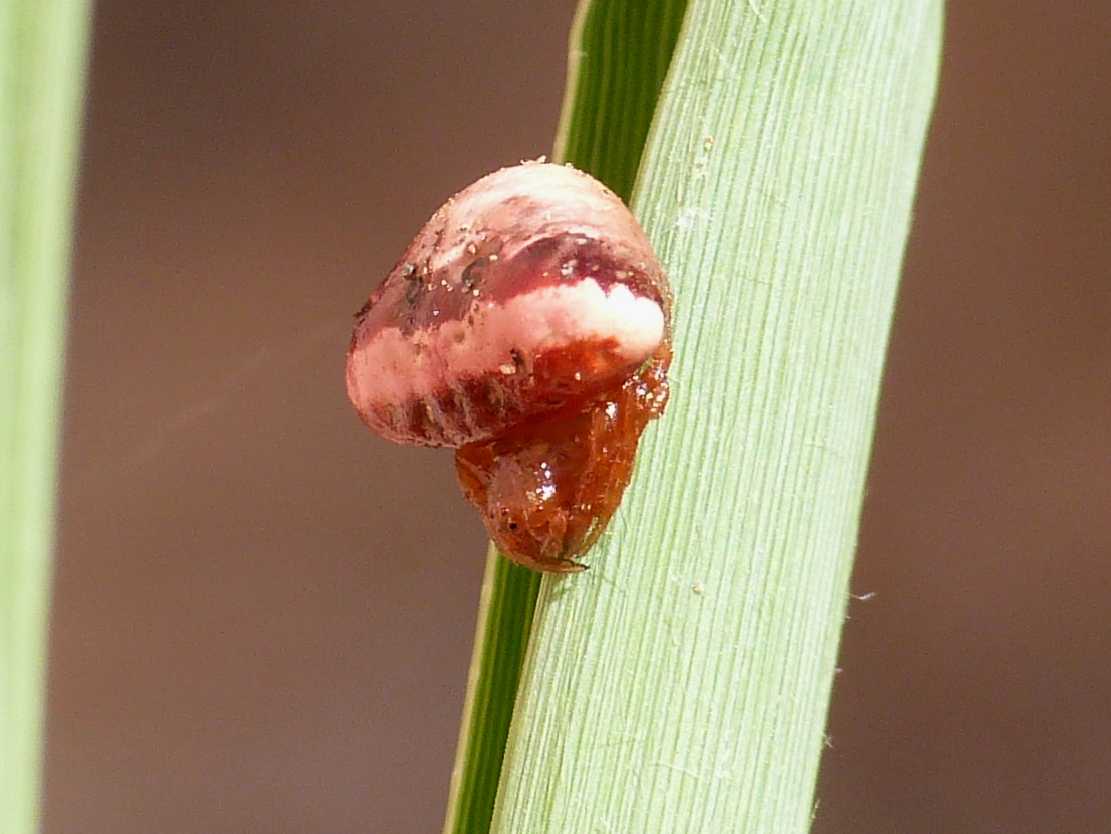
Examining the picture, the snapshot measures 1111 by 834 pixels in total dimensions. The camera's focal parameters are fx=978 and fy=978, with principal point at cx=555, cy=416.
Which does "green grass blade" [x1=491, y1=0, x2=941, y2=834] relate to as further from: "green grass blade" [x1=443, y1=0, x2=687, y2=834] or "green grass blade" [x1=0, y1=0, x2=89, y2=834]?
"green grass blade" [x1=0, y1=0, x2=89, y2=834]

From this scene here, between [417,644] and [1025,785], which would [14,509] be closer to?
[417,644]

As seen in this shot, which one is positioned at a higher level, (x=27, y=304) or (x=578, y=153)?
(x=578, y=153)

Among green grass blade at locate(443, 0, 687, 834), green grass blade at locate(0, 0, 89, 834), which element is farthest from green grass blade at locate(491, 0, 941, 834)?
green grass blade at locate(0, 0, 89, 834)

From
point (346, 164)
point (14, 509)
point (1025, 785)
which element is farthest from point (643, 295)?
point (1025, 785)
